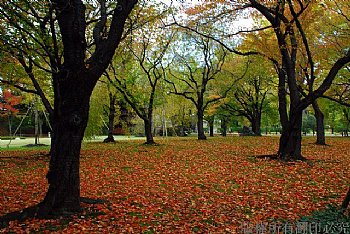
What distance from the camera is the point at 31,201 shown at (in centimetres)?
636

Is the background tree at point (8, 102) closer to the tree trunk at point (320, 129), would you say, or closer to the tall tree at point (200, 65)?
the tall tree at point (200, 65)

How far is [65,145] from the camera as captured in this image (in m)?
4.90

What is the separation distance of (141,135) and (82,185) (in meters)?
37.1

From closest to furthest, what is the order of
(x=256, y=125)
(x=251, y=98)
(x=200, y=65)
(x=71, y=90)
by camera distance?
1. (x=71, y=90)
2. (x=200, y=65)
3. (x=251, y=98)
4. (x=256, y=125)

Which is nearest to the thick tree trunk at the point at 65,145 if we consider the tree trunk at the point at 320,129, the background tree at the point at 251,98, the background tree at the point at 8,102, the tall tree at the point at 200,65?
the tree trunk at the point at 320,129

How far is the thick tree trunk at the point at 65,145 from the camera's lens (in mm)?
4855

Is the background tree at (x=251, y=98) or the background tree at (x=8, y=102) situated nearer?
the background tree at (x=251, y=98)

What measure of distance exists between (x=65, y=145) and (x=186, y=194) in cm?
311

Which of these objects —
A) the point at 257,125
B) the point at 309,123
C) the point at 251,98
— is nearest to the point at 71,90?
the point at 251,98

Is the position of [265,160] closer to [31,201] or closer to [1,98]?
[31,201]

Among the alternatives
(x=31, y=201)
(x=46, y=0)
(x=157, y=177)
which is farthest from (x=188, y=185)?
(x=46, y=0)

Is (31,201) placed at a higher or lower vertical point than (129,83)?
lower

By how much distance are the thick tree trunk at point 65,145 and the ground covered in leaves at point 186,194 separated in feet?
1.15

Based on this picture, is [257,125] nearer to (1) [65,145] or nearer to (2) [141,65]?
(2) [141,65]
